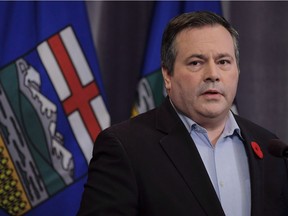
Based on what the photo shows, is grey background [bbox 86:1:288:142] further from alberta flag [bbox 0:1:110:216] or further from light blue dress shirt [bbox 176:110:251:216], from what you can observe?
light blue dress shirt [bbox 176:110:251:216]

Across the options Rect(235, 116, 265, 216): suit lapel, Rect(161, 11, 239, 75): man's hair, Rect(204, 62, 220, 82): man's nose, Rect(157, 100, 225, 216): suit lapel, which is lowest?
Rect(235, 116, 265, 216): suit lapel

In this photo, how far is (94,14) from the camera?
2305 mm

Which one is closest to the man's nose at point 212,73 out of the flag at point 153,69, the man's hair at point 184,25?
the man's hair at point 184,25

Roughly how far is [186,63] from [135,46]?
936mm

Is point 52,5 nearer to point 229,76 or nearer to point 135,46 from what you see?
point 135,46

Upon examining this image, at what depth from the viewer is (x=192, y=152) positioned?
1330 mm

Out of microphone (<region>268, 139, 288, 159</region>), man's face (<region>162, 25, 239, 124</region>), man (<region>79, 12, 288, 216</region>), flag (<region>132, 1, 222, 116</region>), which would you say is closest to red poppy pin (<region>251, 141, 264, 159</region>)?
man (<region>79, 12, 288, 216</region>)

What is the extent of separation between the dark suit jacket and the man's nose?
0.15 meters

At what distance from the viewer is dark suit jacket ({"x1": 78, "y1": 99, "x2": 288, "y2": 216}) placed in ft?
4.05

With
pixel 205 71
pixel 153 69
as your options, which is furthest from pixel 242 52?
pixel 205 71

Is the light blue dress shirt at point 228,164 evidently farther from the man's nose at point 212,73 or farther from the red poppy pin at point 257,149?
the man's nose at point 212,73

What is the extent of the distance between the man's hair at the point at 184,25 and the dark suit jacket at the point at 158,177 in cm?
18

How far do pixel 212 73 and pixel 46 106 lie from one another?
1.01 m

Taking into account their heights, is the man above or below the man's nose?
below
